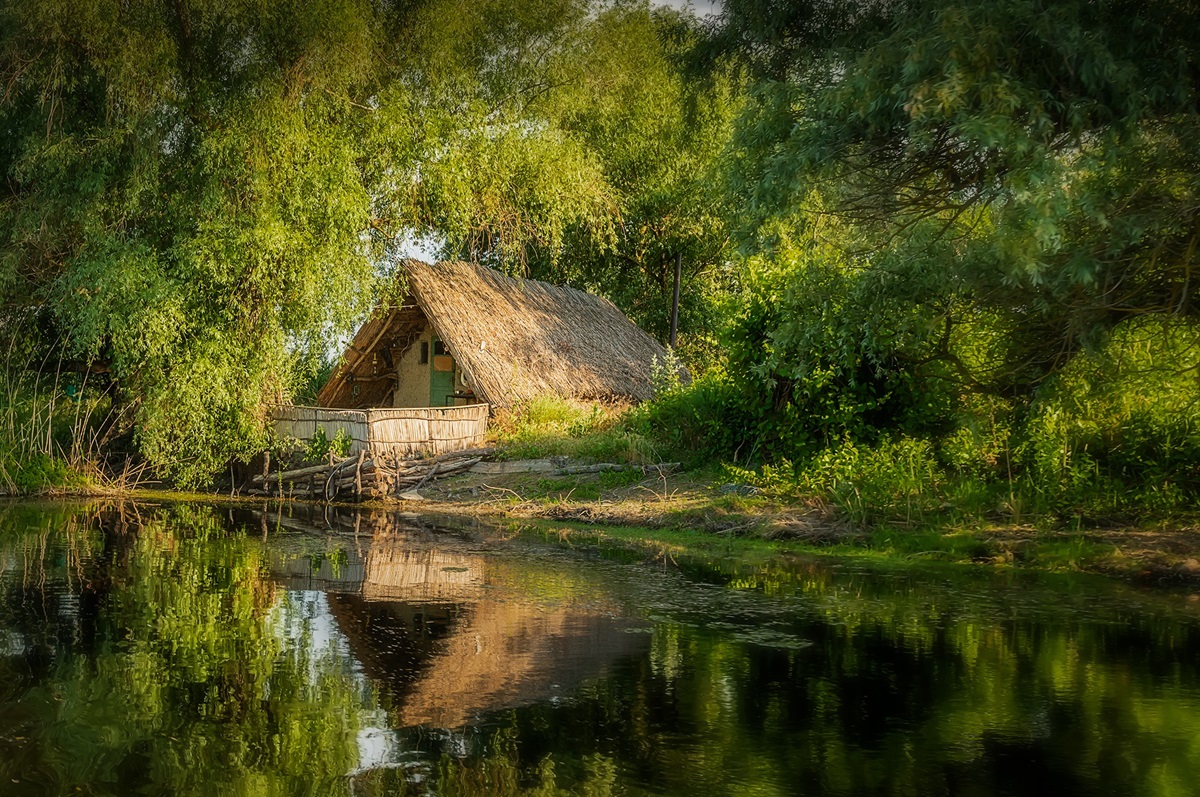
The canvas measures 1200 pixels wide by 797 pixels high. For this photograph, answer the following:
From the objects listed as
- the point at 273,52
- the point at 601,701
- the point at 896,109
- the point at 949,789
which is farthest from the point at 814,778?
the point at 273,52

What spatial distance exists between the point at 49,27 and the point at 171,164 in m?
2.85

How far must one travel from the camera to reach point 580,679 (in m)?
7.34

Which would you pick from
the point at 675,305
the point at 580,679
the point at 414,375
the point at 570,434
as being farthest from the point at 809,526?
the point at 675,305

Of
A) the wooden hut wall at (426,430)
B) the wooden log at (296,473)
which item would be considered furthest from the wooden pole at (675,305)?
the wooden log at (296,473)

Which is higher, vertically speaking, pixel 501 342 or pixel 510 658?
pixel 501 342

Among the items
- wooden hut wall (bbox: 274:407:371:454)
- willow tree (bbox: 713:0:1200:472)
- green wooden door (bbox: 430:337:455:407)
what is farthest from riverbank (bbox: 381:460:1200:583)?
green wooden door (bbox: 430:337:455:407)

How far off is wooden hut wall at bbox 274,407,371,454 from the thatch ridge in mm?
3617

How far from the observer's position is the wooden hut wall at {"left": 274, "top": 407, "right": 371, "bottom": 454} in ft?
69.4

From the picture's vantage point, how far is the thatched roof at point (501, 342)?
24875 mm

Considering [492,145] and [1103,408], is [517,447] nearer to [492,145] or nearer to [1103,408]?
[492,145]

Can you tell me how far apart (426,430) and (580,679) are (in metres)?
15.4

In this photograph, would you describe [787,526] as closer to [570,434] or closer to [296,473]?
[570,434]

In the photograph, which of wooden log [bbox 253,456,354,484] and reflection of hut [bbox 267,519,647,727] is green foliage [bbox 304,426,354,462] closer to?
wooden log [bbox 253,456,354,484]

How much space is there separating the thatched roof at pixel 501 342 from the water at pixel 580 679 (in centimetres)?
1259
